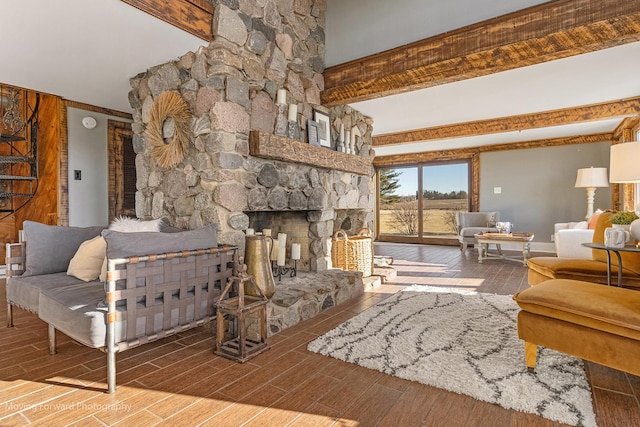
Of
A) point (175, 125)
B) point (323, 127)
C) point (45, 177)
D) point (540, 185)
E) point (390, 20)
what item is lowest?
point (45, 177)

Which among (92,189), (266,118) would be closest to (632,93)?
(266,118)

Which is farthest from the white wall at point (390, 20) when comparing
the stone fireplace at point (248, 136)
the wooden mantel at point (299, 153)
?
the wooden mantel at point (299, 153)

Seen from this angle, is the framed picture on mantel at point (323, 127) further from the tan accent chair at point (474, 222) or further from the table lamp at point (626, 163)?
the tan accent chair at point (474, 222)

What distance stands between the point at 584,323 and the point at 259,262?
1939mm

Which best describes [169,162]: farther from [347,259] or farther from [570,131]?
[570,131]

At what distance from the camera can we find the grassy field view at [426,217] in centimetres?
845

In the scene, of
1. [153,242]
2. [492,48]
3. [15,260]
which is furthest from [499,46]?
[15,260]

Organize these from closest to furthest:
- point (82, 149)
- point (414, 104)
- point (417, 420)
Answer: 1. point (417, 420)
2. point (82, 149)
3. point (414, 104)

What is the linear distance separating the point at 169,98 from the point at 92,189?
2233 millimetres

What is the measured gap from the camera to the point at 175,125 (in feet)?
9.30

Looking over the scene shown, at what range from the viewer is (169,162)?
114 inches

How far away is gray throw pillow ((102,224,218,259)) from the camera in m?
1.79

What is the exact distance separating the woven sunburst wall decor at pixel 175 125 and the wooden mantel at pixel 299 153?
547 millimetres

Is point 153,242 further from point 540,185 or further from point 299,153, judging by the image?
point 540,185
